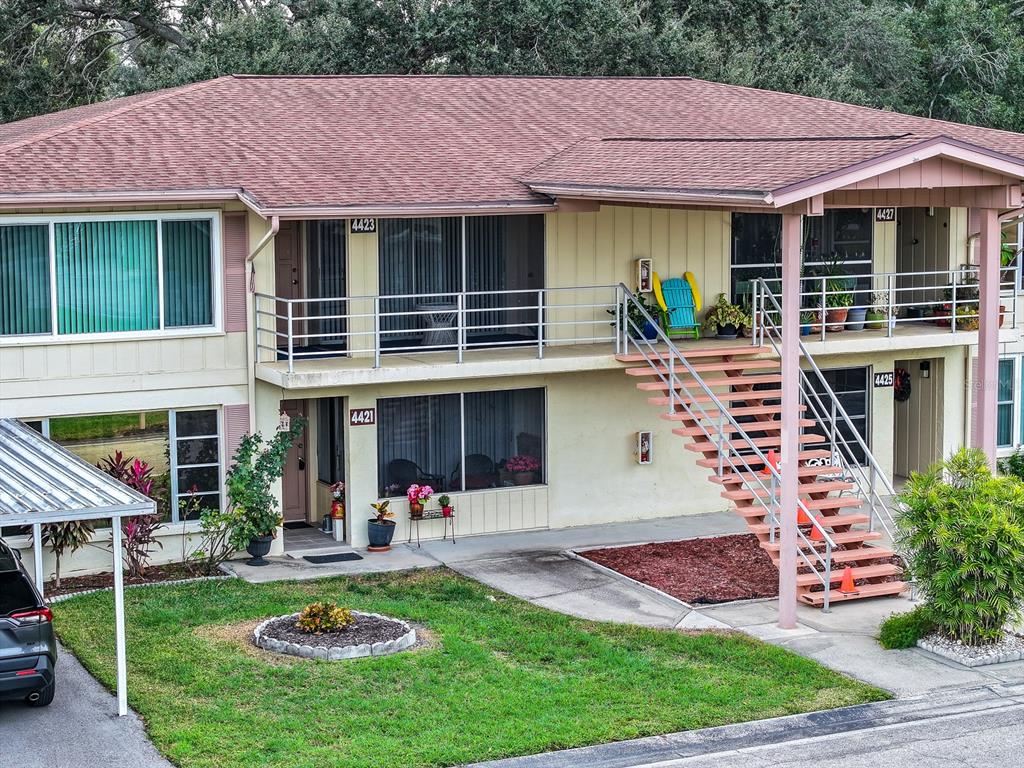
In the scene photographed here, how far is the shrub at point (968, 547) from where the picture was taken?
1616 cm

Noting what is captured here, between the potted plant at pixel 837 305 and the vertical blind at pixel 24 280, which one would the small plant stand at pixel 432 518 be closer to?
the vertical blind at pixel 24 280

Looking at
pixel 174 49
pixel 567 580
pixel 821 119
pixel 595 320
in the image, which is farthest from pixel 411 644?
pixel 174 49

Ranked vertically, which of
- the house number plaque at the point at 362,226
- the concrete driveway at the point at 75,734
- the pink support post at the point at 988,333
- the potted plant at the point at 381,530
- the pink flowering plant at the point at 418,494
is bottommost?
the concrete driveway at the point at 75,734

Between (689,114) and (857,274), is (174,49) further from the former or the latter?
(857,274)

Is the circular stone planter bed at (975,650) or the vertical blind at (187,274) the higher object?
the vertical blind at (187,274)

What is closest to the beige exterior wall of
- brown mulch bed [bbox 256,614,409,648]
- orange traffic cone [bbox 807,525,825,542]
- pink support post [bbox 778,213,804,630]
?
orange traffic cone [bbox 807,525,825,542]

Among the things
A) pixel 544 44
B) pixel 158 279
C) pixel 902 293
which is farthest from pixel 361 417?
pixel 544 44

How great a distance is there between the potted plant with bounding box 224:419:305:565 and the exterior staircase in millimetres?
4979

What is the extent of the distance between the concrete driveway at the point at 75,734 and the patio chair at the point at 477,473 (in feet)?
25.7

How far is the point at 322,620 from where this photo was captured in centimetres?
1655

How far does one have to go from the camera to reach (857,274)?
991 inches

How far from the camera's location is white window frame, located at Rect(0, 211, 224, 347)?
19.6 m

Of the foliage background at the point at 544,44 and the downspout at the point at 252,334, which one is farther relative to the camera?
the foliage background at the point at 544,44

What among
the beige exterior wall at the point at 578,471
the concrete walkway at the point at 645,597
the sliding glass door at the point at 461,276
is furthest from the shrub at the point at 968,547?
the sliding glass door at the point at 461,276
